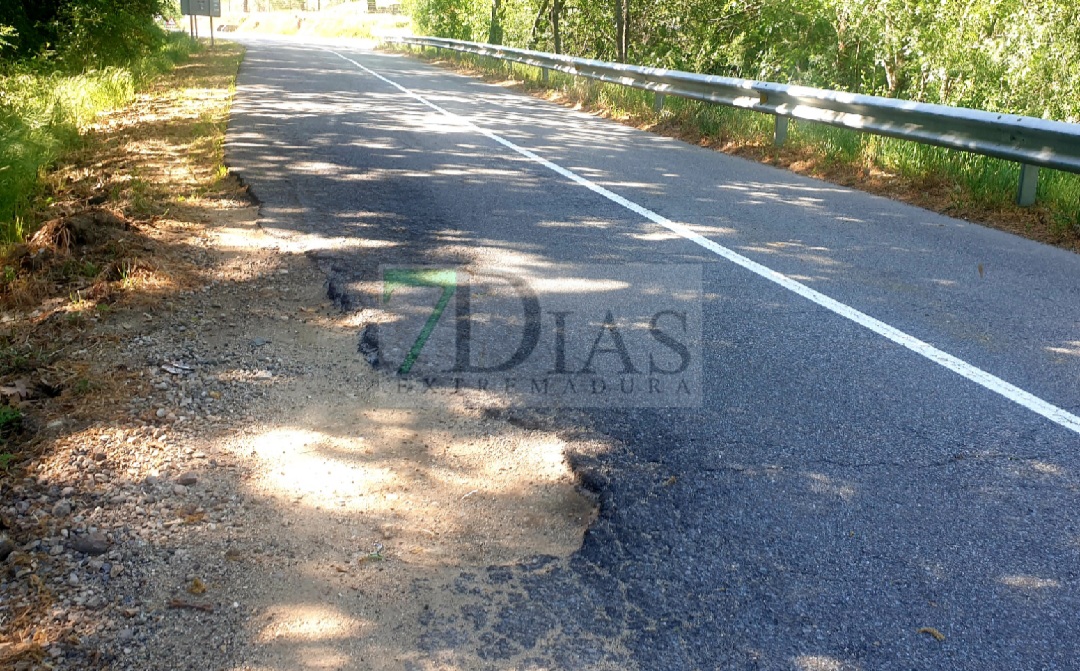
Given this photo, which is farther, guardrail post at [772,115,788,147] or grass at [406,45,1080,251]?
guardrail post at [772,115,788,147]

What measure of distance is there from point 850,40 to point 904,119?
11.4 meters

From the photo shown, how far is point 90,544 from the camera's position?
3.16 meters

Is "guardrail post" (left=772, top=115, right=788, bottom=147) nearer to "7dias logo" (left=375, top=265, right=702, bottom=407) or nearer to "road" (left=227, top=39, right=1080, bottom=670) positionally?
"road" (left=227, top=39, right=1080, bottom=670)

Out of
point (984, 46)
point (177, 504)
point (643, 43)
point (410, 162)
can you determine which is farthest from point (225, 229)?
point (643, 43)

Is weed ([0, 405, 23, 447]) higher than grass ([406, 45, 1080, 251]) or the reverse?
the reverse

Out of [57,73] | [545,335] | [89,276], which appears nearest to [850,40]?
[57,73]

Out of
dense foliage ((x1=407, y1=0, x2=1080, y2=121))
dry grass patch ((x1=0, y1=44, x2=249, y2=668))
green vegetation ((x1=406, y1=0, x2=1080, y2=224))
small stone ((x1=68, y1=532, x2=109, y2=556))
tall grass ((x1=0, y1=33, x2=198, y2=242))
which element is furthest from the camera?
dense foliage ((x1=407, y1=0, x2=1080, y2=121))

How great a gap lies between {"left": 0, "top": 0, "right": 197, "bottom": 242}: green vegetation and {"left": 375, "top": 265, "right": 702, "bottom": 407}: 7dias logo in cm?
362

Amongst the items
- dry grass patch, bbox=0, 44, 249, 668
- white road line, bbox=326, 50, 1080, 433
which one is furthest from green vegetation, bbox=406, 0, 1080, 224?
dry grass patch, bbox=0, 44, 249, 668

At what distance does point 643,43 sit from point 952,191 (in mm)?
16746

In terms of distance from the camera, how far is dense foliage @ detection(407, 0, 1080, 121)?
12.8 metres

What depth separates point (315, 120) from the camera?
1316 cm

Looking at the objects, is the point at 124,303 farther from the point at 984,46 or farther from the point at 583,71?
the point at 583,71

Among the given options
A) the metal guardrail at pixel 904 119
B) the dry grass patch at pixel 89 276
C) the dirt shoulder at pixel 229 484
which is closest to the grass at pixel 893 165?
the metal guardrail at pixel 904 119
